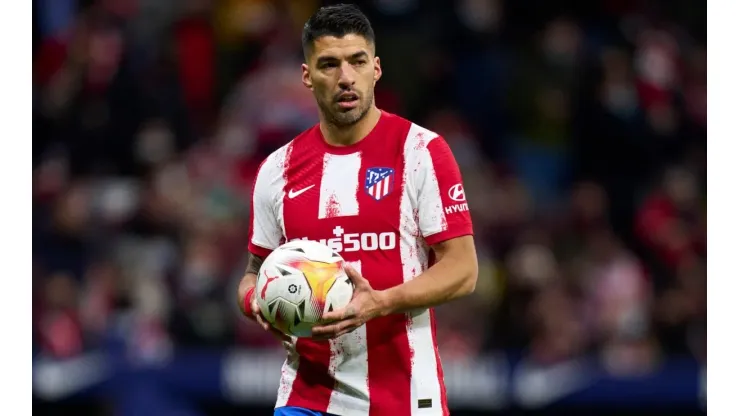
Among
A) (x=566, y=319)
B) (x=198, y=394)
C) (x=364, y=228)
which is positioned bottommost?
(x=198, y=394)

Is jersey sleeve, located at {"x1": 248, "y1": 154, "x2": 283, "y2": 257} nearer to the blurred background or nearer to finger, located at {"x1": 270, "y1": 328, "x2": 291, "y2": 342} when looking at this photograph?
finger, located at {"x1": 270, "y1": 328, "x2": 291, "y2": 342}

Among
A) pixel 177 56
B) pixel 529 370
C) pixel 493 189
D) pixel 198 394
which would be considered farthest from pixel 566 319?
pixel 177 56

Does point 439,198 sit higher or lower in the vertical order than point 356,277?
higher

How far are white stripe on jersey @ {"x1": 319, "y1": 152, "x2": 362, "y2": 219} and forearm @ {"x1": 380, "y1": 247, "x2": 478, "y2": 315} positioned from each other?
421 millimetres

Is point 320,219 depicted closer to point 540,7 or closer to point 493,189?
point 493,189

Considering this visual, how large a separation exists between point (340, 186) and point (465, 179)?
6101mm

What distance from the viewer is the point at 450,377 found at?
9.09m

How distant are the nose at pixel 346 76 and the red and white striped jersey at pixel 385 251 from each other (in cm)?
29

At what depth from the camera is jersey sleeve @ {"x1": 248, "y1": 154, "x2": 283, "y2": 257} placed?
15.8ft

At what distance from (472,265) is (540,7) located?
7763 millimetres

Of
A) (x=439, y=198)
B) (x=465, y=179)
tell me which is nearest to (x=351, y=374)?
(x=439, y=198)

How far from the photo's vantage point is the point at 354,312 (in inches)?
163

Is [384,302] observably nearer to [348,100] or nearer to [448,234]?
[448,234]

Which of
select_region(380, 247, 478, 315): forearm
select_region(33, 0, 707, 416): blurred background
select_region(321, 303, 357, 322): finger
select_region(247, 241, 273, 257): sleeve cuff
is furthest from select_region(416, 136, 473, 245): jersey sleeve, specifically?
select_region(33, 0, 707, 416): blurred background
